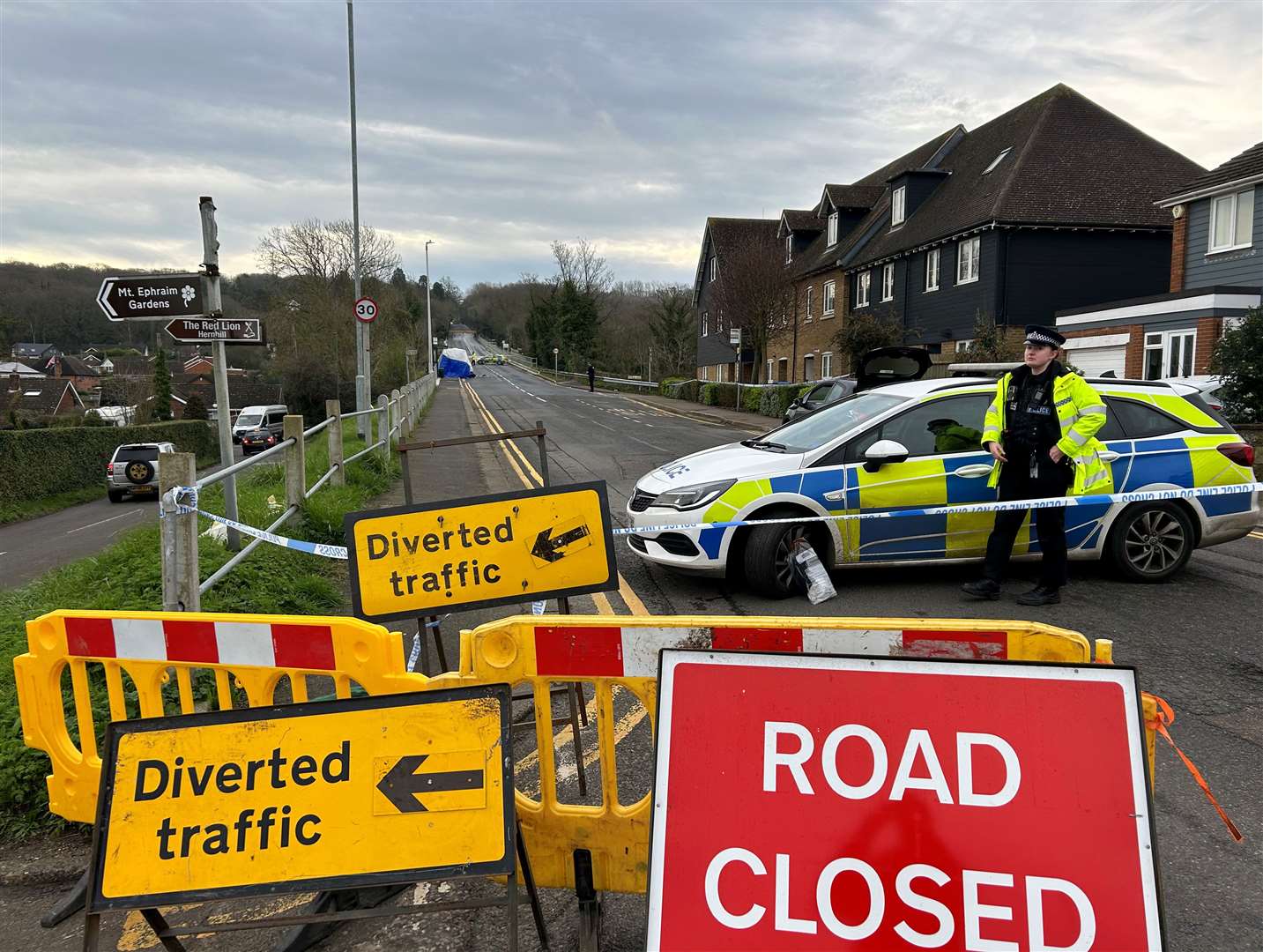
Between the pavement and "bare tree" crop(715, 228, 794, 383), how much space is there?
75.0ft

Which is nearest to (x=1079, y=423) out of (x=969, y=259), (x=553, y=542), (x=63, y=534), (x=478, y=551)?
(x=553, y=542)

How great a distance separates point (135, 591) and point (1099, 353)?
23396 millimetres

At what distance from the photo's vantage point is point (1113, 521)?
643 cm

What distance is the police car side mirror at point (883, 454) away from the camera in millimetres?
6137

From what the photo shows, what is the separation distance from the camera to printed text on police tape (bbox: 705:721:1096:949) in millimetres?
1953

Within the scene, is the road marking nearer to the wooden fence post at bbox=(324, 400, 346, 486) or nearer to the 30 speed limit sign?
the 30 speed limit sign

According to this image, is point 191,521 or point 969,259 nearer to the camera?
point 191,521

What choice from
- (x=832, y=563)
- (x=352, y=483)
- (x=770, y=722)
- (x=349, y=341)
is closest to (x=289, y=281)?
(x=349, y=341)

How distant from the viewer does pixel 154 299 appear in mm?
5844

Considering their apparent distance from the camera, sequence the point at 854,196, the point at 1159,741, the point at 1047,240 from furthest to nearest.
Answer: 1. the point at 854,196
2. the point at 1047,240
3. the point at 1159,741

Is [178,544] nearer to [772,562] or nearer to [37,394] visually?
[772,562]

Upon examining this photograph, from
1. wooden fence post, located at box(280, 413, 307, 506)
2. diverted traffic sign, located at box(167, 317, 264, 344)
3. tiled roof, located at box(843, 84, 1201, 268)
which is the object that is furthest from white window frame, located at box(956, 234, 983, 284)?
diverted traffic sign, located at box(167, 317, 264, 344)

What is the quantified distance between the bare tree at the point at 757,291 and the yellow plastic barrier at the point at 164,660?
101ft

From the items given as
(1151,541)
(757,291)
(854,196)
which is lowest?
(1151,541)
